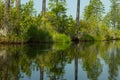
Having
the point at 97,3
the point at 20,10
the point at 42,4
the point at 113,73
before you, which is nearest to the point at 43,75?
the point at 113,73

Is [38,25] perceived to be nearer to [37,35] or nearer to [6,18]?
[37,35]

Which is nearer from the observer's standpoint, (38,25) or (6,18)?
(6,18)

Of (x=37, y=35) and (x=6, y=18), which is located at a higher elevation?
(x=6, y=18)

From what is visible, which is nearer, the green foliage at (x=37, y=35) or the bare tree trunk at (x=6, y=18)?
the bare tree trunk at (x=6, y=18)

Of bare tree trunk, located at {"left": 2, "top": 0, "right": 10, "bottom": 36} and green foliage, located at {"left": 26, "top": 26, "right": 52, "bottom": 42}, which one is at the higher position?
bare tree trunk, located at {"left": 2, "top": 0, "right": 10, "bottom": 36}

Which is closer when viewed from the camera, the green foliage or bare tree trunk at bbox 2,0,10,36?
bare tree trunk at bbox 2,0,10,36

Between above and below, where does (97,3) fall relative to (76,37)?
above

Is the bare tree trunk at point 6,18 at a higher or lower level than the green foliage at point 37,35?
higher

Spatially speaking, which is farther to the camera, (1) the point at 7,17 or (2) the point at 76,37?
(2) the point at 76,37

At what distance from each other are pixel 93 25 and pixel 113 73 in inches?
1723

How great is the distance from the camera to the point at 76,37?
44.1 m

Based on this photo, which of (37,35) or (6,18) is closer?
(6,18)

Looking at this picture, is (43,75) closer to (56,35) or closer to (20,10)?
(20,10)

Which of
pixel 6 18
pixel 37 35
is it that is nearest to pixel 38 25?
pixel 37 35
